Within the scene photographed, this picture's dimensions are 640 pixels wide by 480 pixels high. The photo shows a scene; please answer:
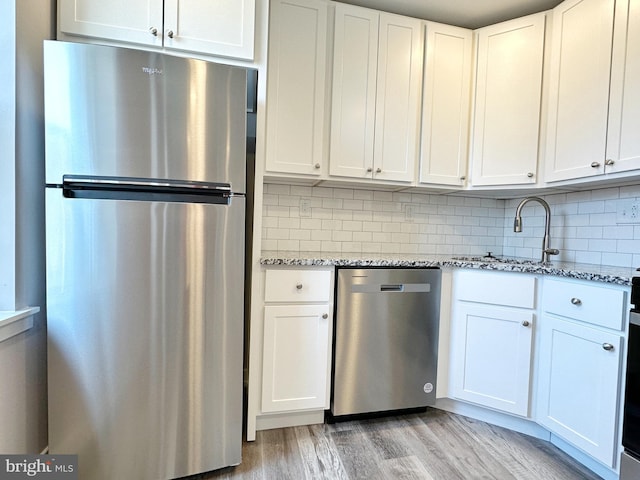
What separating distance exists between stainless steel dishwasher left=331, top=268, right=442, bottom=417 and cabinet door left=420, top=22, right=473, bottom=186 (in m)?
0.71

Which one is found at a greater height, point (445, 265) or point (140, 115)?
point (140, 115)

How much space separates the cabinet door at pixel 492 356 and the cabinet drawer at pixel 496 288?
1.7 inches

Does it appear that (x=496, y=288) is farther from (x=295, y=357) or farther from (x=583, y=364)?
(x=295, y=357)

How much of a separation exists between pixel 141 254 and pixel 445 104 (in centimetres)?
194

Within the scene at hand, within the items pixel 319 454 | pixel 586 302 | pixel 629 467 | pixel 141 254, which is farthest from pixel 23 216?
pixel 629 467

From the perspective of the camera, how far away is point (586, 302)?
1.49 m

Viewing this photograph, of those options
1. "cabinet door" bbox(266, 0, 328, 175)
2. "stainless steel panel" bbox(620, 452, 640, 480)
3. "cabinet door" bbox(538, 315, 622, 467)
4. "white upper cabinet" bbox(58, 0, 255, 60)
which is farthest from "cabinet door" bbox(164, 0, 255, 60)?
"stainless steel panel" bbox(620, 452, 640, 480)

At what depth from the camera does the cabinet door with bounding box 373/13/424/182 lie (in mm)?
2014

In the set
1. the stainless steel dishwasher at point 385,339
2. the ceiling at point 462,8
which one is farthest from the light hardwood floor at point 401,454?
the ceiling at point 462,8

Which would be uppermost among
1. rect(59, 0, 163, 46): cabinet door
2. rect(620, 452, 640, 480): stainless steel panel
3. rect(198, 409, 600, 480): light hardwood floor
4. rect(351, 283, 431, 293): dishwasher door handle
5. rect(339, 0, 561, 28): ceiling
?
rect(339, 0, 561, 28): ceiling

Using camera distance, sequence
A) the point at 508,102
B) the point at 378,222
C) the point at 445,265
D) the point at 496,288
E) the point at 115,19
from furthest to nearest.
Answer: the point at 378,222 → the point at 508,102 → the point at 445,265 → the point at 496,288 → the point at 115,19

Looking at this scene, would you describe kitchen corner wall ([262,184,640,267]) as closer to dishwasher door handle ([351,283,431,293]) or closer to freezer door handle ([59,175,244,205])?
dishwasher door handle ([351,283,431,293])

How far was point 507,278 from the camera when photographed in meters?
1.79

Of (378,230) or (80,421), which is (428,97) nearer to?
(378,230)
